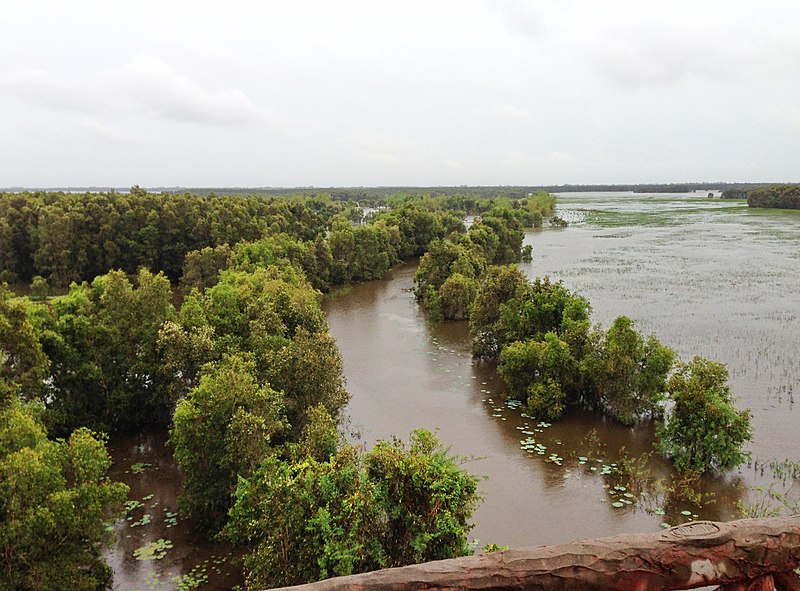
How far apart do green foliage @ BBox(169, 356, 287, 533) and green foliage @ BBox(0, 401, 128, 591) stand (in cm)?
228

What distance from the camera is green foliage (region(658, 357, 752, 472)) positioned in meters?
18.4

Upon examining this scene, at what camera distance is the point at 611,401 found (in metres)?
23.2

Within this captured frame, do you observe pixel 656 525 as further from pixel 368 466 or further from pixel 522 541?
pixel 368 466

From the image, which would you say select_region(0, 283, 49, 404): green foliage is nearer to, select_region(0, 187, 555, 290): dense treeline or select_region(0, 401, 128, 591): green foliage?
select_region(0, 401, 128, 591): green foliage

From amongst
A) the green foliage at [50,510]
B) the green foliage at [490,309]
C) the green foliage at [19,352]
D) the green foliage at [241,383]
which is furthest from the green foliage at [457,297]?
the green foliage at [50,510]

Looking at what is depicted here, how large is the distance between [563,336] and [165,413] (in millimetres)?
17369

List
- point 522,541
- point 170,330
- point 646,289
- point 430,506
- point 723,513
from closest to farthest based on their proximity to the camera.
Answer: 1. point 430,506
2. point 522,541
3. point 723,513
4. point 170,330
5. point 646,289

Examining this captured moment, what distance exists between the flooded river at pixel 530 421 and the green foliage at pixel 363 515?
3919mm

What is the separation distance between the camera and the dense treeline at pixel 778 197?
5182 inches

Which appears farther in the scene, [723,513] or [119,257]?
[119,257]

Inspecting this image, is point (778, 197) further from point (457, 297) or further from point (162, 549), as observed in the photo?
point (162, 549)

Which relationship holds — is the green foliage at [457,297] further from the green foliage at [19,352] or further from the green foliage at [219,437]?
the green foliage at [19,352]

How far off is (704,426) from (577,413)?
5957 millimetres

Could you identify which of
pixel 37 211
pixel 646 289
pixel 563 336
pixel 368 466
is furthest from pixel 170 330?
pixel 37 211
